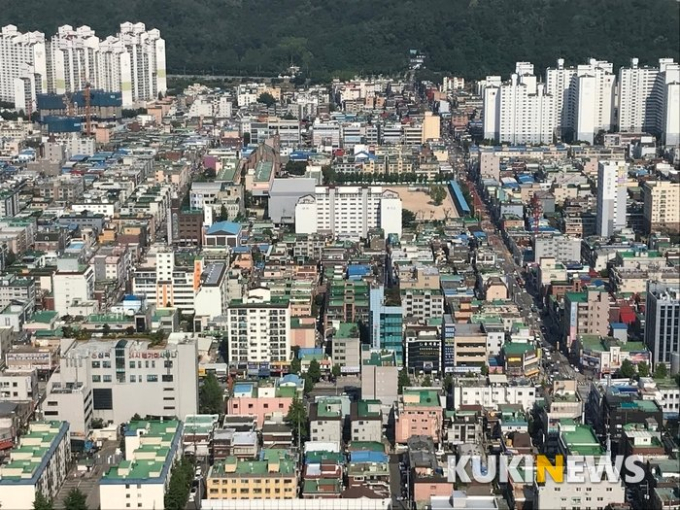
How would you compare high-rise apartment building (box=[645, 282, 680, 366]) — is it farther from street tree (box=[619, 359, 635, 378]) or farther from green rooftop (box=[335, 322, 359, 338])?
green rooftop (box=[335, 322, 359, 338])

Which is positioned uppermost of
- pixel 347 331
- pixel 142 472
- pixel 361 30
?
pixel 361 30

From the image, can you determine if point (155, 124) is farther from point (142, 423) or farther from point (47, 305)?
point (142, 423)

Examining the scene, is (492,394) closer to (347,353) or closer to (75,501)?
(347,353)

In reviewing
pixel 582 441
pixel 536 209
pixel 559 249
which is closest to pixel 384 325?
pixel 582 441

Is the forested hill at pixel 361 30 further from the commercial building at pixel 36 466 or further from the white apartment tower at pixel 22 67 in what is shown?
the commercial building at pixel 36 466

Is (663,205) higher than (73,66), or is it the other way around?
(73,66)

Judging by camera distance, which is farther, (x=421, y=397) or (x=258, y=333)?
(x=258, y=333)

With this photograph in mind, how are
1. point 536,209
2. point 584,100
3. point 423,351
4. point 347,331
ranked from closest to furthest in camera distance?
A: point 423,351 < point 347,331 < point 536,209 < point 584,100
